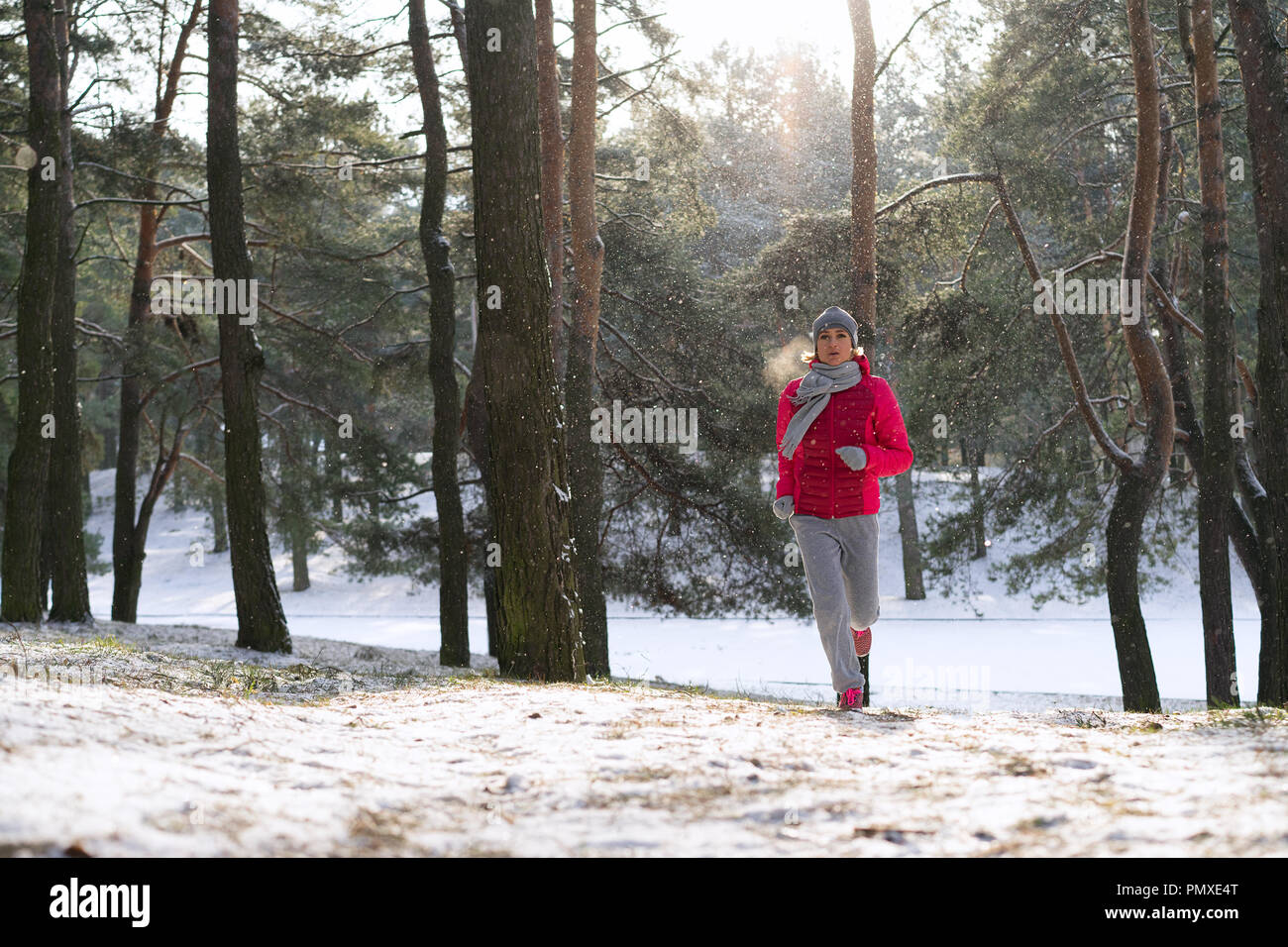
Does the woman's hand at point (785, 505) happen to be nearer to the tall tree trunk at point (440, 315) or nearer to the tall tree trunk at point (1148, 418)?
the tall tree trunk at point (1148, 418)

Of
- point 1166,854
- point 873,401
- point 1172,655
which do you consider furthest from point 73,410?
point 1172,655

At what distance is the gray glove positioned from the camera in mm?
5598

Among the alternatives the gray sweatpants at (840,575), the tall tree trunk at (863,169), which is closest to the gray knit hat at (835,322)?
the gray sweatpants at (840,575)

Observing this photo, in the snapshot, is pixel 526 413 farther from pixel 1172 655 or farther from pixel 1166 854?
pixel 1172 655

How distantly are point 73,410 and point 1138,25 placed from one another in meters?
12.0

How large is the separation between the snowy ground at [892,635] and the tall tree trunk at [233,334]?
448 cm

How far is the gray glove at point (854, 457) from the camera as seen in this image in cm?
560

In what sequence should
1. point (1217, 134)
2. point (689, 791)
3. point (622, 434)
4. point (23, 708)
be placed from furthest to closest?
1. point (622, 434)
2. point (1217, 134)
3. point (23, 708)
4. point (689, 791)

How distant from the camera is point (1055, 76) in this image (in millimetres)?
13961

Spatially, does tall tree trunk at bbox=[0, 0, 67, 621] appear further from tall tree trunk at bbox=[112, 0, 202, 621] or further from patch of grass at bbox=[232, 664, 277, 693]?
patch of grass at bbox=[232, 664, 277, 693]

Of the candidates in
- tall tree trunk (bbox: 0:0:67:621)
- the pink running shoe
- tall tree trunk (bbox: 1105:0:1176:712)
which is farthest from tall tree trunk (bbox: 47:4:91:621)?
tall tree trunk (bbox: 1105:0:1176:712)

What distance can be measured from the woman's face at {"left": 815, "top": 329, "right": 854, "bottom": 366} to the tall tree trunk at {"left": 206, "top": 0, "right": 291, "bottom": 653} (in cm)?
741

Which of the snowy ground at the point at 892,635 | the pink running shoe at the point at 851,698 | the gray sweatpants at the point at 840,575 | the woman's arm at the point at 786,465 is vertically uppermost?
the woman's arm at the point at 786,465

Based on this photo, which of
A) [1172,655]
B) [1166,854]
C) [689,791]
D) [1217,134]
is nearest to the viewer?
[1166,854]
